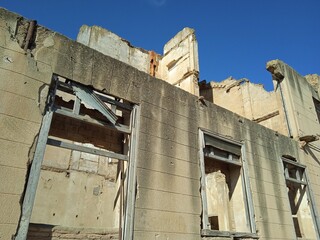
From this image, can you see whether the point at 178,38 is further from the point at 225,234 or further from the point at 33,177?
the point at 33,177

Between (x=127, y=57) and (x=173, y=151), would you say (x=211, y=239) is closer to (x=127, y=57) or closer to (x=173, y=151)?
(x=173, y=151)

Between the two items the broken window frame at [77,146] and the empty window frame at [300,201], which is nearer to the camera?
the broken window frame at [77,146]

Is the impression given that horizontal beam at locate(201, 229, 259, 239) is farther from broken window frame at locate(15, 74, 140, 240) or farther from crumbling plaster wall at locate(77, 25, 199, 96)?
crumbling plaster wall at locate(77, 25, 199, 96)

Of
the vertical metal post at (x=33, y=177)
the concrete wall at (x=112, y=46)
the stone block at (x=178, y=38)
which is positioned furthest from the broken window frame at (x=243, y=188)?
the concrete wall at (x=112, y=46)

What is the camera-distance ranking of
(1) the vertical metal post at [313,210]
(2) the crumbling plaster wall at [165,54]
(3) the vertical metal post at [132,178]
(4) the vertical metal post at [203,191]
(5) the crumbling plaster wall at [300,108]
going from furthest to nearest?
1. (2) the crumbling plaster wall at [165,54]
2. (5) the crumbling plaster wall at [300,108]
3. (1) the vertical metal post at [313,210]
4. (4) the vertical metal post at [203,191]
5. (3) the vertical metal post at [132,178]

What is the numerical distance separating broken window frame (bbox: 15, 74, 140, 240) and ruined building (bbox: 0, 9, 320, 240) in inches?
0.7

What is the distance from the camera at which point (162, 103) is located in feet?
19.8

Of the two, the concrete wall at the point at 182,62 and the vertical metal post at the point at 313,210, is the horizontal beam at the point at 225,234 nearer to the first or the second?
the vertical metal post at the point at 313,210

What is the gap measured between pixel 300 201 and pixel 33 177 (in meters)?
8.14

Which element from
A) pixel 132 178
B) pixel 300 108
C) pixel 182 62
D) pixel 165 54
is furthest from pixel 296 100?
pixel 165 54

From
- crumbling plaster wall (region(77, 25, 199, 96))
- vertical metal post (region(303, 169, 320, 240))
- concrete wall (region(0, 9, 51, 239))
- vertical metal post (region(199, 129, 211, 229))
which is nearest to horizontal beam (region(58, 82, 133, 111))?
concrete wall (region(0, 9, 51, 239))

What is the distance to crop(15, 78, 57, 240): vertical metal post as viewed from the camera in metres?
3.63

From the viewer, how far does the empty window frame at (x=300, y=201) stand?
834 cm

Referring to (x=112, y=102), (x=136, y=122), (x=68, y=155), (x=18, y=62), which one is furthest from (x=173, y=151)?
(x=68, y=155)
